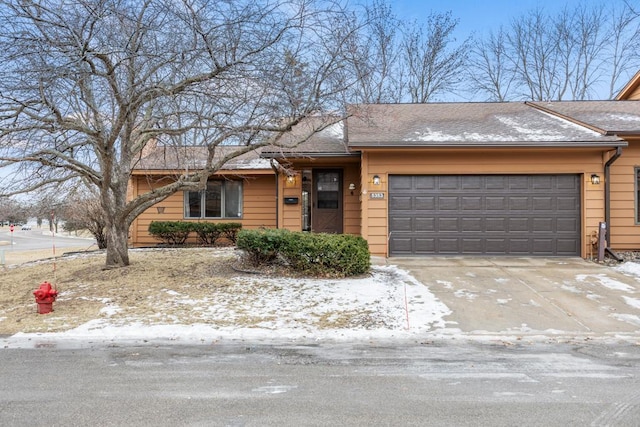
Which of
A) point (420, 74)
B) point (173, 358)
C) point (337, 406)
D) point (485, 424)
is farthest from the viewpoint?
point (420, 74)

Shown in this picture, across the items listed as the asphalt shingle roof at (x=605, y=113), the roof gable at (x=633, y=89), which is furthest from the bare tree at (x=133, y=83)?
the roof gable at (x=633, y=89)

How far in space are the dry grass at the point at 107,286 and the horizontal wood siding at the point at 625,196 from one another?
966 centimetres

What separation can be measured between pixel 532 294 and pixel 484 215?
12.8 feet

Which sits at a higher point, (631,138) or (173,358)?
(631,138)

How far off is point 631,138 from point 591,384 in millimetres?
9618

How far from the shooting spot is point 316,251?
8.61 m

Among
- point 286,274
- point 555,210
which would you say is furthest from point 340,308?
point 555,210

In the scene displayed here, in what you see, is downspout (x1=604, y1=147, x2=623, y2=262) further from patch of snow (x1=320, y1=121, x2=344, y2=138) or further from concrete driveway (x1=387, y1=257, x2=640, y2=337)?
patch of snow (x1=320, y1=121, x2=344, y2=138)

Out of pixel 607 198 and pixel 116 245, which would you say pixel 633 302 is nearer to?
pixel 607 198

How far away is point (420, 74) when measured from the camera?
24500 millimetres

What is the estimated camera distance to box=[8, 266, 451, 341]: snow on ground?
17.8 ft

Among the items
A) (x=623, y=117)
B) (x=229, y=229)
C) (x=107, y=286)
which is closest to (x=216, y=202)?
(x=229, y=229)

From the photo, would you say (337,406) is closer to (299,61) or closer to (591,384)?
(591,384)

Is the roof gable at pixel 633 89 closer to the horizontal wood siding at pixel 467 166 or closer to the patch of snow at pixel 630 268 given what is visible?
the horizontal wood siding at pixel 467 166
